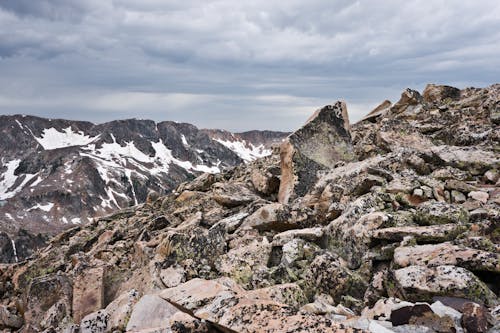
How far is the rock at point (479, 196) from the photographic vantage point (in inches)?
468

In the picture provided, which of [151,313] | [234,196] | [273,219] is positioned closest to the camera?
[151,313]

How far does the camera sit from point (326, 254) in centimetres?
1034

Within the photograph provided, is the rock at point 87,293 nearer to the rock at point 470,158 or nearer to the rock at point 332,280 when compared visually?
the rock at point 332,280

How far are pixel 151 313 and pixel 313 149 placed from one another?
1406cm

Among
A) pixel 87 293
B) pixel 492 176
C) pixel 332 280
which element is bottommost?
pixel 87 293

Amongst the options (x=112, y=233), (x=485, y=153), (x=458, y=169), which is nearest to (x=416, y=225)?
(x=458, y=169)

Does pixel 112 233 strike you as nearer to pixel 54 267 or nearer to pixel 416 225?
pixel 54 267

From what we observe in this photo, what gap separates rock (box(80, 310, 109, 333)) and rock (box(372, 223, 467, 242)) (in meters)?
7.71

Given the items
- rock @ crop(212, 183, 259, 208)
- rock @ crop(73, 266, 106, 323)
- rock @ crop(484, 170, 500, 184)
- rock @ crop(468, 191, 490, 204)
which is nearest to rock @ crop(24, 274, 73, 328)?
rock @ crop(73, 266, 106, 323)

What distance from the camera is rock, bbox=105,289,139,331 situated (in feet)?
32.8

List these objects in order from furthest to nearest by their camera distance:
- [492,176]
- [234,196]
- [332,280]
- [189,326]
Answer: [234,196]
[492,176]
[332,280]
[189,326]

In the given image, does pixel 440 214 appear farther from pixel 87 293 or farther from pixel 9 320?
pixel 9 320

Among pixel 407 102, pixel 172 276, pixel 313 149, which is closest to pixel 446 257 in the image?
pixel 172 276

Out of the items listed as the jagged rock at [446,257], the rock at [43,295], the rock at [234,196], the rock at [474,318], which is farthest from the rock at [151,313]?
the rock at [234,196]
